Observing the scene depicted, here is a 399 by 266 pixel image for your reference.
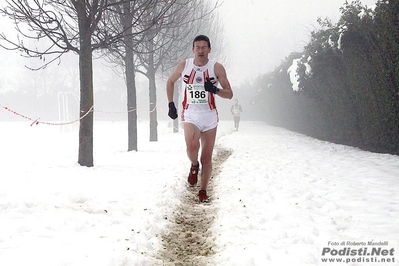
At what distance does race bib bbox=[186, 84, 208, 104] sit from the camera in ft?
14.5

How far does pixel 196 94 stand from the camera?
446 centimetres

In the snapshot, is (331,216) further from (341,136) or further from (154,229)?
(341,136)

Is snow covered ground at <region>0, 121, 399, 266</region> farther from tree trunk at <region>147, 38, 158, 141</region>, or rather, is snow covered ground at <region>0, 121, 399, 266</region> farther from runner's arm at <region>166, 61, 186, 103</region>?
tree trunk at <region>147, 38, 158, 141</region>

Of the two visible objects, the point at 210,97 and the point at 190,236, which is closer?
the point at 190,236

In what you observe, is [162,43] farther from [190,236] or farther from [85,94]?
[190,236]

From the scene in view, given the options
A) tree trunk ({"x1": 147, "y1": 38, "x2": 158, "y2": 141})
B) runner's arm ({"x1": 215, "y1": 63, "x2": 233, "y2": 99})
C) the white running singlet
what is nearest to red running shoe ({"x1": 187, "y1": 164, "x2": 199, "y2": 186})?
the white running singlet

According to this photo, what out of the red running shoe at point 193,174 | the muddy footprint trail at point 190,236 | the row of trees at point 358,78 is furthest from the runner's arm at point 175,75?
the row of trees at point 358,78

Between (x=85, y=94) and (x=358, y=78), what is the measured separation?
274 inches

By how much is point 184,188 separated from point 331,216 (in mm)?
2471

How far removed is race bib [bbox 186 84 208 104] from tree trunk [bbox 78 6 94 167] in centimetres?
313

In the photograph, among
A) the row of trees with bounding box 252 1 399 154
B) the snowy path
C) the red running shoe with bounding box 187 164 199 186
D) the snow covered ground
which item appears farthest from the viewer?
the row of trees with bounding box 252 1 399 154

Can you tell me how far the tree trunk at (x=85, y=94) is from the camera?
657 cm

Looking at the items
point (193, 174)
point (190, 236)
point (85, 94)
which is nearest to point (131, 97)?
point (85, 94)

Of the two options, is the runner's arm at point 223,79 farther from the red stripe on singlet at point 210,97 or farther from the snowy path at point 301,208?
the snowy path at point 301,208
